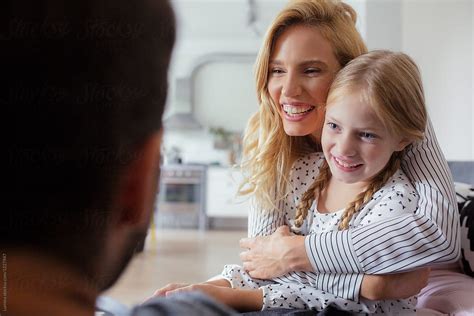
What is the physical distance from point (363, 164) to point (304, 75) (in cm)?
24

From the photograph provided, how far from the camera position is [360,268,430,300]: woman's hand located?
743 mm

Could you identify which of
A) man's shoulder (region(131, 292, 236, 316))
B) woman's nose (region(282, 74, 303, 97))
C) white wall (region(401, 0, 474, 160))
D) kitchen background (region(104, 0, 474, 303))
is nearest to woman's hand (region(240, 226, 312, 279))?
woman's nose (region(282, 74, 303, 97))

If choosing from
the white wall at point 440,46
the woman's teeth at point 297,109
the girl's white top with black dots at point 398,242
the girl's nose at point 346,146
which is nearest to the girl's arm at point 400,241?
the girl's white top with black dots at point 398,242

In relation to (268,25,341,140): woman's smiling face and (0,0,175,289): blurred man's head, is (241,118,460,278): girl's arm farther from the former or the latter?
(0,0,175,289): blurred man's head

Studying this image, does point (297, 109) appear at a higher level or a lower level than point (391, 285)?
higher

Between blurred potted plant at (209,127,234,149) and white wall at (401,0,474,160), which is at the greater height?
white wall at (401,0,474,160)

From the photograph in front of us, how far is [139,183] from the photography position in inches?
11.0

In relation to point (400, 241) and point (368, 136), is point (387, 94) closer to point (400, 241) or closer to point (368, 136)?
point (368, 136)

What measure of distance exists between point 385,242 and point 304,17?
1.52ft

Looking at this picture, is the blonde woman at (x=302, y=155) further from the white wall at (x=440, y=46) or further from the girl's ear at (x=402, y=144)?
the white wall at (x=440, y=46)

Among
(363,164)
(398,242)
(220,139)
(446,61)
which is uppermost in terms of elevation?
(446,61)

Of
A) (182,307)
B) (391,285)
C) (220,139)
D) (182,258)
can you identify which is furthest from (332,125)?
(220,139)

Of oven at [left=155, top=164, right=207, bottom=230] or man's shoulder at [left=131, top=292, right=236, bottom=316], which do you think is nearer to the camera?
man's shoulder at [left=131, top=292, right=236, bottom=316]

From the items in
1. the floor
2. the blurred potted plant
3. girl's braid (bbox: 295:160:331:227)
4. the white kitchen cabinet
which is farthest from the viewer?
the blurred potted plant
